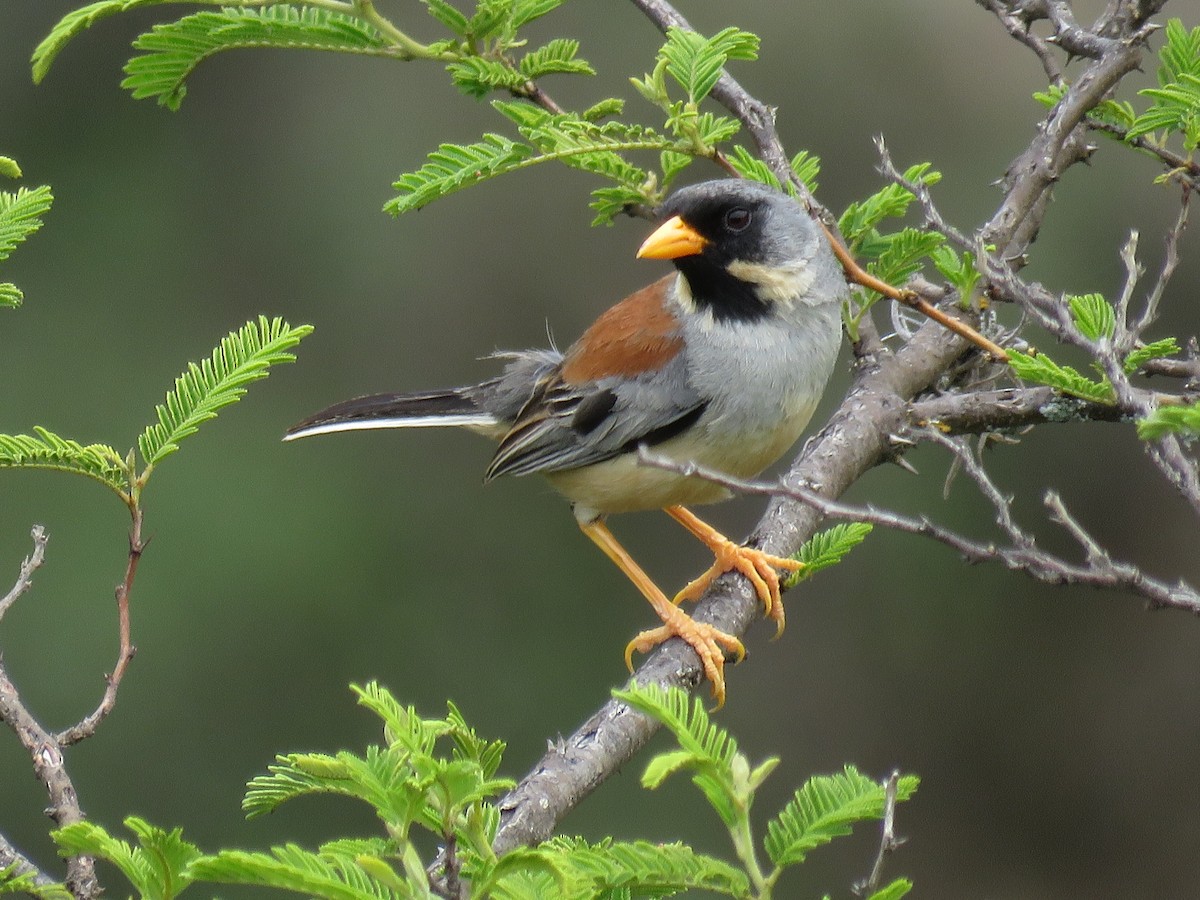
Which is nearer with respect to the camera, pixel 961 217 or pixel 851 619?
pixel 961 217

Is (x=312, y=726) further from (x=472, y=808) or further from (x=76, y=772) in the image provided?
(x=472, y=808)

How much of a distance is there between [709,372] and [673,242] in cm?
43

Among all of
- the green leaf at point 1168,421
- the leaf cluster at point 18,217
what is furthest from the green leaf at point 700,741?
the leaf cluster at point 18,217

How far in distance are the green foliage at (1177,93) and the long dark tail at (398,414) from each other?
276 cm

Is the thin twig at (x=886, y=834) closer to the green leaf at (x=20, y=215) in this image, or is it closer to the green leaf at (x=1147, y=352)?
the green leaf at (x=1147, y=352)

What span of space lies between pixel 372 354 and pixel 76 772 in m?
3.49

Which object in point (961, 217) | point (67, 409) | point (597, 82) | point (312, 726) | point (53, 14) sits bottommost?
point (312, 726)

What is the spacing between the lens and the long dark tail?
4965 mm

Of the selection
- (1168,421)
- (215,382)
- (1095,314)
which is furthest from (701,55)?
(1168,421)

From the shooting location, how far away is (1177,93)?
2938mm

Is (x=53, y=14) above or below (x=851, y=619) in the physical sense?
above

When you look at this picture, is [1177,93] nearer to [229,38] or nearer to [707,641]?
[707,641]

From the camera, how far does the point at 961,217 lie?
7883 mm

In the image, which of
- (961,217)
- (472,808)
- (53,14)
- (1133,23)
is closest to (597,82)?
(961,217)
